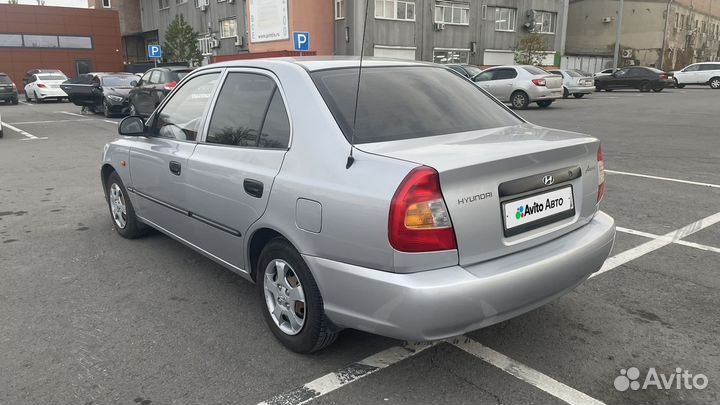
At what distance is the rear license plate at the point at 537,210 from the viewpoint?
265 cm

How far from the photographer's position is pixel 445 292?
2398 millimetres

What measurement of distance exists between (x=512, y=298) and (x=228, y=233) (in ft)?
5.88

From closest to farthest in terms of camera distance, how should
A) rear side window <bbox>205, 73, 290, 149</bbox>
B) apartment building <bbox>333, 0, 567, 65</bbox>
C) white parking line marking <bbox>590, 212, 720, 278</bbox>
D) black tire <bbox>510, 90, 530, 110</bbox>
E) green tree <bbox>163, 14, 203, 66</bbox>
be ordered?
rear side window <bbox>205, 73, 290, 149</bbox>, white parking line marking <bbox>590, 212, 720, 278</bbox>, black tire <bbox>510, 90, 530, 110</bbox>, apartment building <bbox>333, 0, 567, 65</bbox>, green tree <bbox>163, 14, 203, 66</bbox>

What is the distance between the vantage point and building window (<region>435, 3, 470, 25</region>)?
36.2 meters

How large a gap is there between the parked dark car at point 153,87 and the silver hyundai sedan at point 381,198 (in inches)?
502

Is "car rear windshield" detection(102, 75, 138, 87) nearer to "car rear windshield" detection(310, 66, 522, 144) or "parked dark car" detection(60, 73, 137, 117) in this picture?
"parked dark car" detection(60, 73, 137, 117)

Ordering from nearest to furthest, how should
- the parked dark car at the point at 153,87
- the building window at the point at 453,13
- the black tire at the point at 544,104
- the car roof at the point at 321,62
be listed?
1. the car roof at the point at 321,62
2. the parked dark car at the point at 153,87
3. the black tire at the point at 544,104
4. the building window at the point at 453,13

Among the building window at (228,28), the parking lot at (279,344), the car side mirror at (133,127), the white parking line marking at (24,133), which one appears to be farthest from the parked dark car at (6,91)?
the car side mirror at (133,127)

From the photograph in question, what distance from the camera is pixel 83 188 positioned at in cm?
757

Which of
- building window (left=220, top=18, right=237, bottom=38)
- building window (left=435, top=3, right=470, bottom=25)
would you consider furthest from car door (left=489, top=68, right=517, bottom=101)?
building window (left=220, top=18, right=237, bottom=38)

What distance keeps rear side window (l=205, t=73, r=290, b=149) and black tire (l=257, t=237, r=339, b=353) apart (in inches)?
23.4

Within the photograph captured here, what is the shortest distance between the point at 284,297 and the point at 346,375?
56cm

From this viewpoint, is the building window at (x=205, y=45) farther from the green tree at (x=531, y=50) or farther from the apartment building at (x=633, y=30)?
the apartment building at (x=633, y=30)

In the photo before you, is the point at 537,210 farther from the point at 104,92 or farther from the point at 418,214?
the point at 104,92
